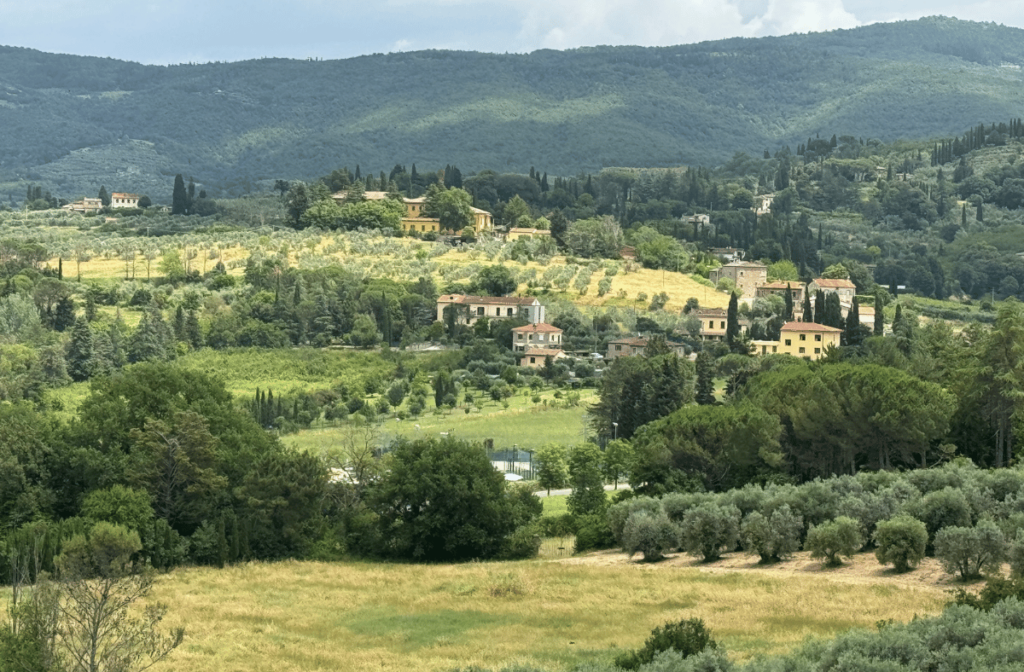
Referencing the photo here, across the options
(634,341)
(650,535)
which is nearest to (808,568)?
(650,535)

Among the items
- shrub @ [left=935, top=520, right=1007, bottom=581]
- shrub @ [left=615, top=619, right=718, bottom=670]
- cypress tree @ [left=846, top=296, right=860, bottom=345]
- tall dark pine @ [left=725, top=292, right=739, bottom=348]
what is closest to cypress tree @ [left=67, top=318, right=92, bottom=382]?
tall dark pine @ [left=725, top=292, right=739, bottom=348]

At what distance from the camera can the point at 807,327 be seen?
97.1 meters

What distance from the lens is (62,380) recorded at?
275 feet

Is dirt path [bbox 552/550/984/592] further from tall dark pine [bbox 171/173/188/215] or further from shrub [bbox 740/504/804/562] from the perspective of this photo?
tall dark pine [bbox 171/173/188/215]

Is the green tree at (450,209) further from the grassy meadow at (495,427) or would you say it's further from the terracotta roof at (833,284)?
the grassy meadow at (495,427)

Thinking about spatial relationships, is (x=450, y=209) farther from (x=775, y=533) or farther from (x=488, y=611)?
(x=488, y=611)

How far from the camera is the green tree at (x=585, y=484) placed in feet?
173

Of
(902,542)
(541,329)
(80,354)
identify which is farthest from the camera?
(541,329)

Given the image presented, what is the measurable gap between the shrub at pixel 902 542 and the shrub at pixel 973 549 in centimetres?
139

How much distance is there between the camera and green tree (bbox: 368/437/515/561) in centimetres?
4925

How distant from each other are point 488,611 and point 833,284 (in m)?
87.9

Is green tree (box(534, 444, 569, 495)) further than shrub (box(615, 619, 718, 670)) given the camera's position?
Yes

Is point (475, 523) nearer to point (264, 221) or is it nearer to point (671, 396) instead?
point (671, 396)

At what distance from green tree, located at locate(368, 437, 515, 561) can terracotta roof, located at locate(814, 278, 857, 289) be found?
75027mm
